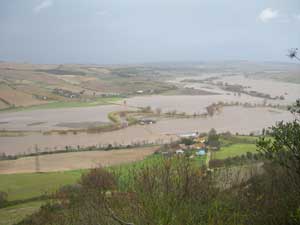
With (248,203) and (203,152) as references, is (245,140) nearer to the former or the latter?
(203,152)

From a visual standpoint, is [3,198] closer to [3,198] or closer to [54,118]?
[3,198]

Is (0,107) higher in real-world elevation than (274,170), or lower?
lower

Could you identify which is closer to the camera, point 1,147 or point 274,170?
point 274,170

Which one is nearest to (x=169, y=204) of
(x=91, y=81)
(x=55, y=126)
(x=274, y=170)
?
(x=274, y=170)

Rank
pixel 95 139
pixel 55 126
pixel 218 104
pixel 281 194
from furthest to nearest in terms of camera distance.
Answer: pixel 218 104, pixel 55 126, pixel 95 139, pixel 281 194

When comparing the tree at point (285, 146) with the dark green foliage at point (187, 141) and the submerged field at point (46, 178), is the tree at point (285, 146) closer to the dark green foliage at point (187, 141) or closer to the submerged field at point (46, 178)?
the submerged field at point (46, 178)

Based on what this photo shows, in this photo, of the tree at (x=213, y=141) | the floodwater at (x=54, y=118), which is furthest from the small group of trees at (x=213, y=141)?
the floodwater at (x=54, y=118)
